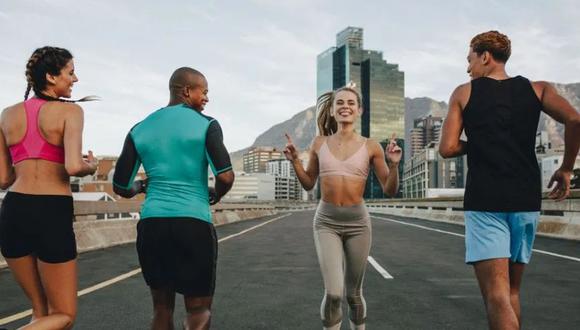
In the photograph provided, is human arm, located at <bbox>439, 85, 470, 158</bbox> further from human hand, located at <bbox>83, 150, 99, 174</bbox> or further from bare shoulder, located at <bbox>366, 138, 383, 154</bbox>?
human hand, located at <bbox>83, 150, 99, 174</bbox>

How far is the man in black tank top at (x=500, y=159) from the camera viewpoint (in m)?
3.20

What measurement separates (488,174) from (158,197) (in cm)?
199

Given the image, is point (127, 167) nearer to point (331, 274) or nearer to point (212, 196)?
point (212, 196)

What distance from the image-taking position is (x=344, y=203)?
452cm

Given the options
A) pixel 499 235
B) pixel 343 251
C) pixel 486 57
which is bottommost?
pixel 343 251

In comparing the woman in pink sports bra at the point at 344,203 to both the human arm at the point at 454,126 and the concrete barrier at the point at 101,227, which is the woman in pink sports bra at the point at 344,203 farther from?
the concrete barrier at the point at 101,227

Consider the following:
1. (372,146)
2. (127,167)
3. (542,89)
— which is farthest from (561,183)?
(127,167)

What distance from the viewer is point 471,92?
3.33 metres

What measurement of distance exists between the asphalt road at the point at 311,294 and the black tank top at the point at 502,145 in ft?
7.92

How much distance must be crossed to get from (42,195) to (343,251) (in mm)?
2457

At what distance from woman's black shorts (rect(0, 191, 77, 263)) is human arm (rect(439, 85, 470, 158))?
2.39 meters

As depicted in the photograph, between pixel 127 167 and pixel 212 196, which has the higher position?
pixel 127 167

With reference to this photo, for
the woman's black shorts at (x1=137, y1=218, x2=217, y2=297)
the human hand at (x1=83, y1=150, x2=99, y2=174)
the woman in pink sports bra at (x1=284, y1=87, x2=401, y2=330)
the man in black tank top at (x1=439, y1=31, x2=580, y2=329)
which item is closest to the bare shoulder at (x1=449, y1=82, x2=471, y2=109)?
the man in black tank top at (x1=439, y1=31, x2=580, y2=329)

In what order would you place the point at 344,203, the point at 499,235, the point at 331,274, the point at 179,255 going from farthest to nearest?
1. the point at 344,203
2. the point at 331,274
3. the point at 499,235
4. the point at 179,255
